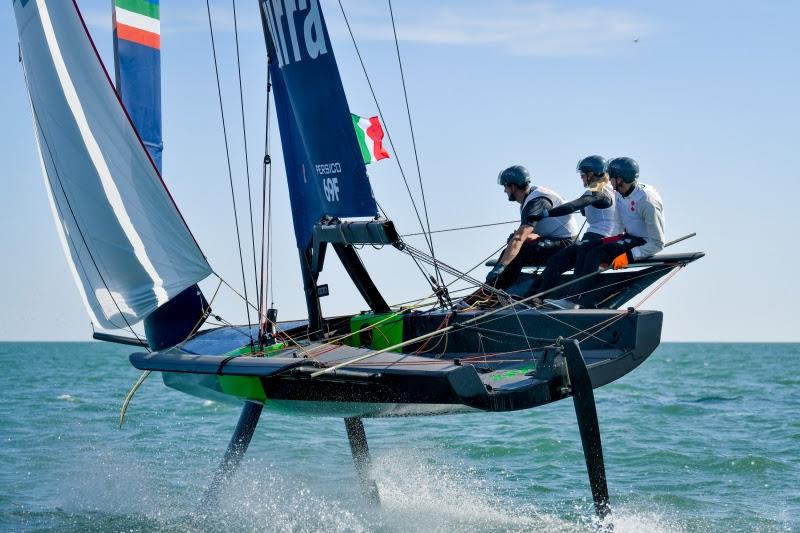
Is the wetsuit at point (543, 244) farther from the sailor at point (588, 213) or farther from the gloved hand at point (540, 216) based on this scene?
the gloved hand at point (540, 216)

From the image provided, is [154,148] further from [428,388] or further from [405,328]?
[428,388]

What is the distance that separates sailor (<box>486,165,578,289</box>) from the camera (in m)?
8.41

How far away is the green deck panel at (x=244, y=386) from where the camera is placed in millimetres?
6715

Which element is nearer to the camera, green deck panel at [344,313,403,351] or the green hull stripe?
green deck panel at [344,313,403,351]

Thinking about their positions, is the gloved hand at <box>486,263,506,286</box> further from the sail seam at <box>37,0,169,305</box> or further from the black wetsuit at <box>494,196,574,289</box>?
the sail seam at <box>37,0,169,305</box>

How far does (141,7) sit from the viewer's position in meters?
9.24

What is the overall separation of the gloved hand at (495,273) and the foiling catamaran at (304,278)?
14.0 inches

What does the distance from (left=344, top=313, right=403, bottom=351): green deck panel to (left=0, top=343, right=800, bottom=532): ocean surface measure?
51.6 inches

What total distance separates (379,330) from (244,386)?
1.50 m

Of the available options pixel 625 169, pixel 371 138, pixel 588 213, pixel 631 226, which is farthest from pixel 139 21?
pixel 631 226

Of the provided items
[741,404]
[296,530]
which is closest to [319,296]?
[296,530]

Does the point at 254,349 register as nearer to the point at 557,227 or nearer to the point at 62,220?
the point at 62,220

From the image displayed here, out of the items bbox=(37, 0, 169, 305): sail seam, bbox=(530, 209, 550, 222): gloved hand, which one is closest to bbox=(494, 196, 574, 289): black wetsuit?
bbox=(530, 209, 550, 222): gloved hand

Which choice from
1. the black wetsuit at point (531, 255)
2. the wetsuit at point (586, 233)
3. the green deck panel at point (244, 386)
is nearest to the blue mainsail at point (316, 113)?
the green deck panel at point (244, 386)
